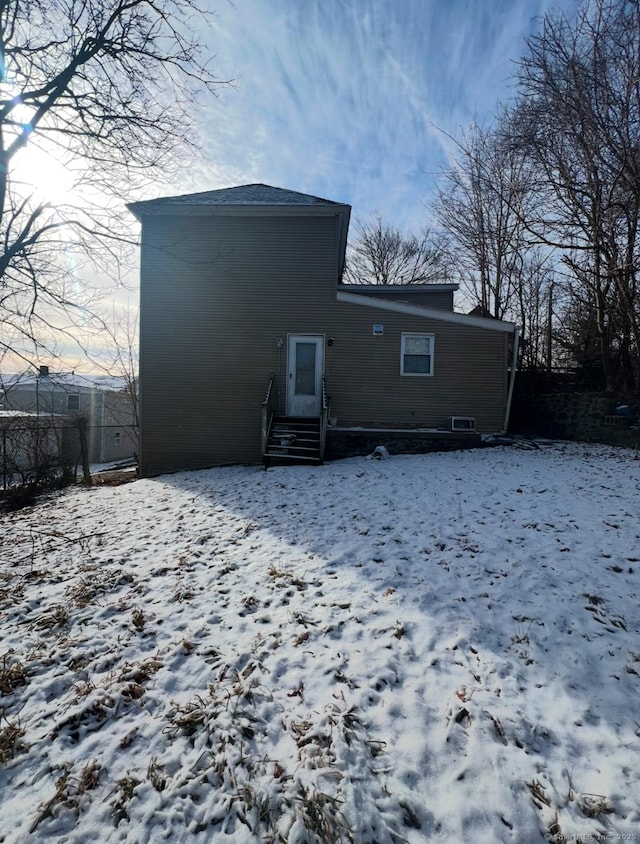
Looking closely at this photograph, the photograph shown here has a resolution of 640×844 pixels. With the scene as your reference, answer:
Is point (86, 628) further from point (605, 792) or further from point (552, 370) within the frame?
point (552, 370)

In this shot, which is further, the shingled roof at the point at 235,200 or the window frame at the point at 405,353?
the window frame at the point at 405,353

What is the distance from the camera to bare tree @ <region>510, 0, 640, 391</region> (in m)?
8.91

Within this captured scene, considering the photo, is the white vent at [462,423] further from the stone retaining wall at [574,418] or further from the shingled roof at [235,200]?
the shingled roof at [235,200]

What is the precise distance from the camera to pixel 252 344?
10.5m

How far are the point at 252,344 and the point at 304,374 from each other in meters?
1.60

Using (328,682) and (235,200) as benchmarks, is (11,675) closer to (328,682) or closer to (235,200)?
(328,682)

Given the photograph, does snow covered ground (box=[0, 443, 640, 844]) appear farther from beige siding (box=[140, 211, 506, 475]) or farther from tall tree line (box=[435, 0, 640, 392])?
tall tree line (box=[435, 0, 640, 392])

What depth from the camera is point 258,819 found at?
5.77 feet

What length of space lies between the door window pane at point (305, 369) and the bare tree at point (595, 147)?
7.35 m

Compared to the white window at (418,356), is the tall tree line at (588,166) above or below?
above

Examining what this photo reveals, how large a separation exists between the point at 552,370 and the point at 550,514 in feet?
34.0

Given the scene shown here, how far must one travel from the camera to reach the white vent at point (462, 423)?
412 inches

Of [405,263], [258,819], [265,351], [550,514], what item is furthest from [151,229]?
[405,263]

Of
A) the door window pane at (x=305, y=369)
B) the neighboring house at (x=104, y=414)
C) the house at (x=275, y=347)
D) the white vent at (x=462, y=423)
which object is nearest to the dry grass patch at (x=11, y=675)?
the house at (x=275, y=347)
